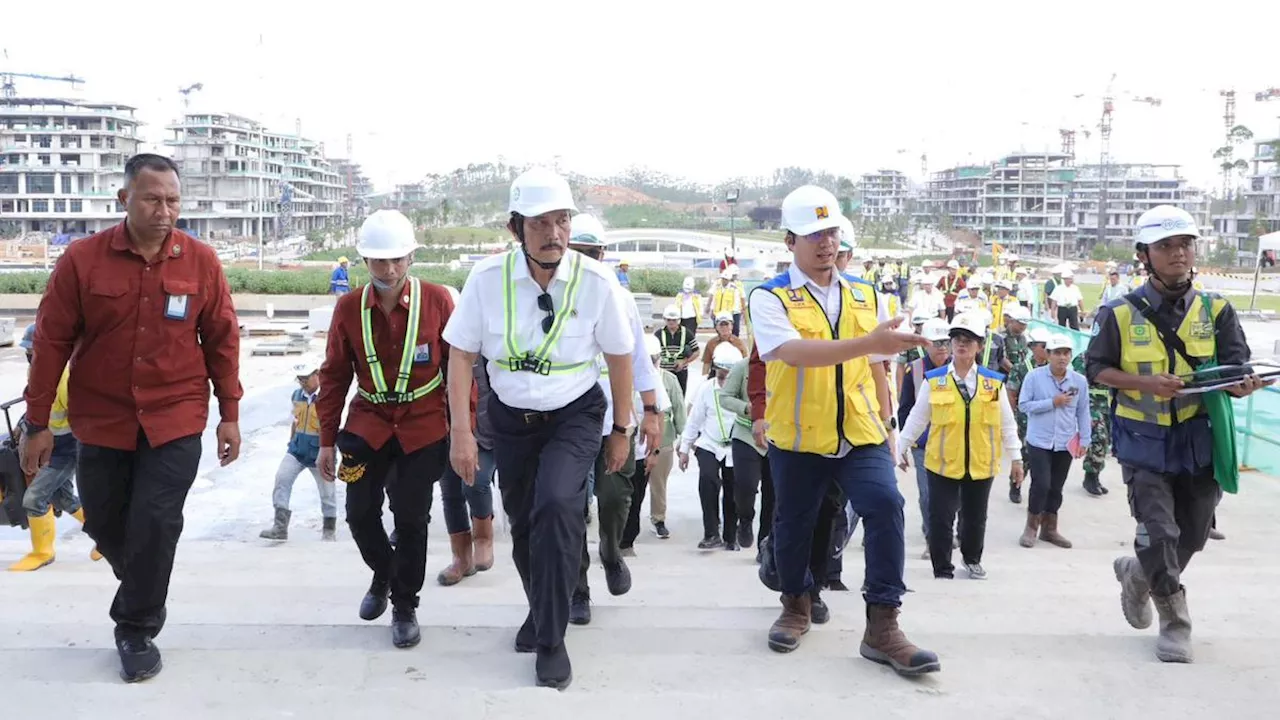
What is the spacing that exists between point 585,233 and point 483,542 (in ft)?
6.13

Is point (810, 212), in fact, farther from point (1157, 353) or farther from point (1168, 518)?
point (1168, 518)

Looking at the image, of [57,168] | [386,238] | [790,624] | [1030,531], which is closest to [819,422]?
[790,624]

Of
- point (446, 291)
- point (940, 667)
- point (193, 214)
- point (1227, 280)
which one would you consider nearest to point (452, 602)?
point (446, 291)

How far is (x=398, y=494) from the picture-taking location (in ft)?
15.7

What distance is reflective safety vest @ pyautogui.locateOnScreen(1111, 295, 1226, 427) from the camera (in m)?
4.78

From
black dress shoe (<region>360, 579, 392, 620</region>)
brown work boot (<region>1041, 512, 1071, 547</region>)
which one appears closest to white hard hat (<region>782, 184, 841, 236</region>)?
black dress shoe (<region>360, 579, 392, 620</region>)

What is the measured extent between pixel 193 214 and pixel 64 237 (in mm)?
19379

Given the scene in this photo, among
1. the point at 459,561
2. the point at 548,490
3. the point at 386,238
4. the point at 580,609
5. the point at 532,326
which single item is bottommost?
the point at 459,561

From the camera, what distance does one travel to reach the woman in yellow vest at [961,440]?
292 inches

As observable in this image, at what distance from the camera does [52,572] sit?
696 cm

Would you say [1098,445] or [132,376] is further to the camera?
[1098,445]

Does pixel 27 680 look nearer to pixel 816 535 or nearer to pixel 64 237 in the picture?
pixel 816 535

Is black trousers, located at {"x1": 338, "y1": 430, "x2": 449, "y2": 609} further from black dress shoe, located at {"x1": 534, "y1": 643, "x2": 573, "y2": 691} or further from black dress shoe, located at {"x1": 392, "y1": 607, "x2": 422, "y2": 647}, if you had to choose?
black dress shoe, located at {"x1": 534, "y1": 643, "x2": 573, "y2": 691}

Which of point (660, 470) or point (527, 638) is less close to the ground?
point (527, 638)
